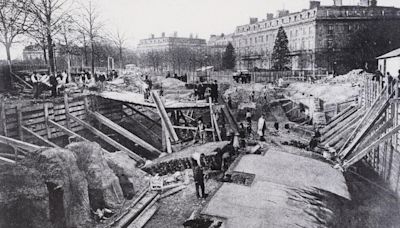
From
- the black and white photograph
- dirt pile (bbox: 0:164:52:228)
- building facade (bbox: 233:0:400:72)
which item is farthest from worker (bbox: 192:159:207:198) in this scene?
building facade (bbox: 233:0:400:72)

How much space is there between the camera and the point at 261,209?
33.0 ft

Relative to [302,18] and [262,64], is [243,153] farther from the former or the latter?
[262,64]

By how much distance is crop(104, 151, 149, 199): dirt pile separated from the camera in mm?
11742

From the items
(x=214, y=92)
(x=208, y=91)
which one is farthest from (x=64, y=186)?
(x=208, y=91)

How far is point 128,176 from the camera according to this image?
39.4 ft

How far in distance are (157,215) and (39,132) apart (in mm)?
10103

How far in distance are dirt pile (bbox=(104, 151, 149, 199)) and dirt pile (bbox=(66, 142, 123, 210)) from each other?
486 mm

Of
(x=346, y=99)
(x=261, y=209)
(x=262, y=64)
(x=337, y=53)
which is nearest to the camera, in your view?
(x=261, y=209)

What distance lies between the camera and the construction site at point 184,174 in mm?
9172

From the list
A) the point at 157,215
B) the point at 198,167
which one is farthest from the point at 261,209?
the point at 157,215

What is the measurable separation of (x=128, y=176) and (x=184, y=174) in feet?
7.33

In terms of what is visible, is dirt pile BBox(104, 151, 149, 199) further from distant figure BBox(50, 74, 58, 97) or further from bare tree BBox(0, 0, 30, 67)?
bare tree BBox(0, 0, 30, 67)

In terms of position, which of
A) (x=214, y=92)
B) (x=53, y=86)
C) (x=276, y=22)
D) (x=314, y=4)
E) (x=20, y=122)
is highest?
(x=314, y=4)

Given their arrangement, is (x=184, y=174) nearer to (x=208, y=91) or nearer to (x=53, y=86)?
(x=208, y=91)
